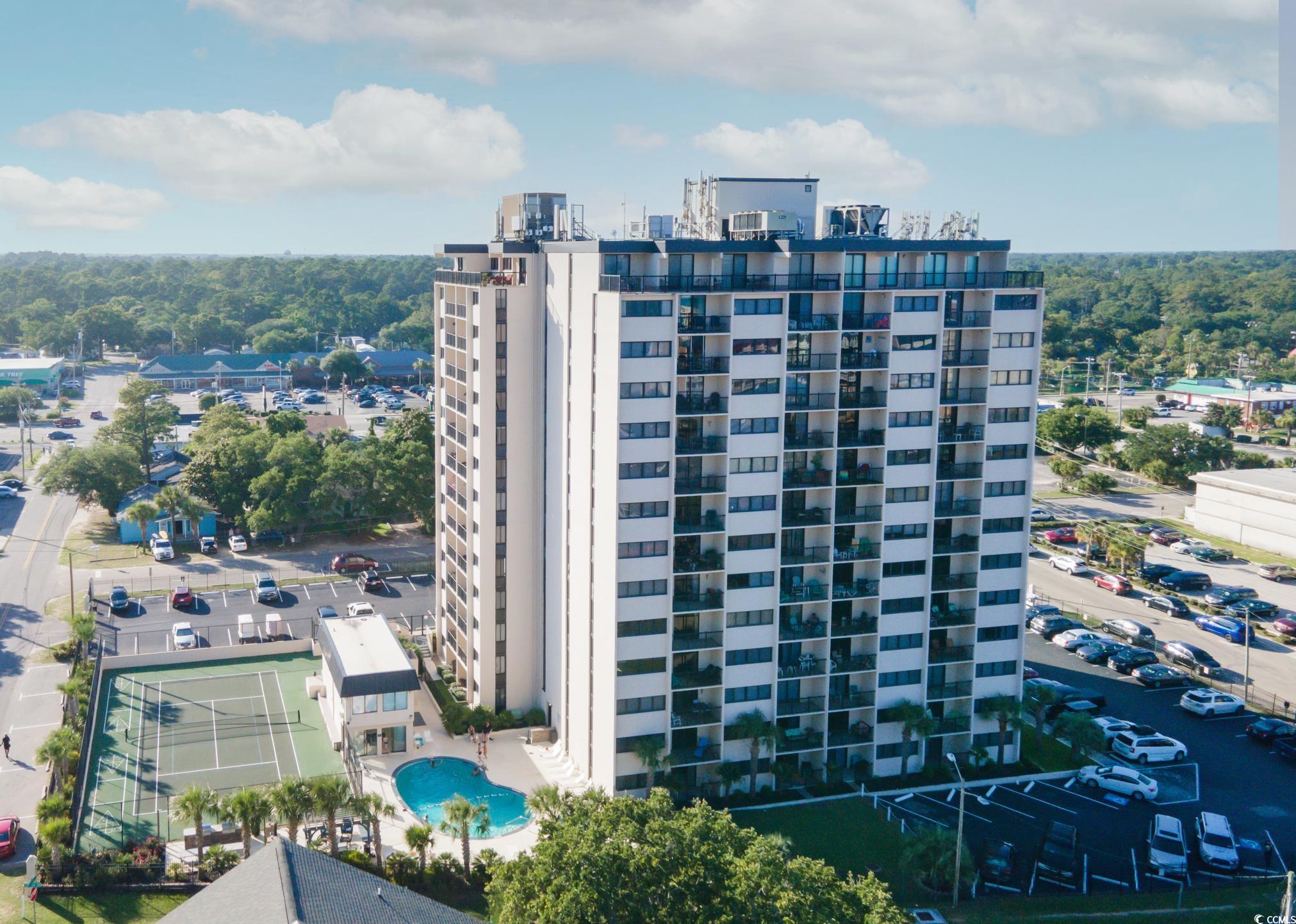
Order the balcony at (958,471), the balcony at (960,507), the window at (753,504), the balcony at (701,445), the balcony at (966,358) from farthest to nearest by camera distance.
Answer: the balcony at (960,507), the balcony at (958,471), the balcony at (966,358), the window at (753,504), the balcony at (701,445)

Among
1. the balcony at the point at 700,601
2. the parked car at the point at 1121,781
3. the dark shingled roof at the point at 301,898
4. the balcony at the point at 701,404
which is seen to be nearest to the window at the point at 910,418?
the balcony at the point at 701,404

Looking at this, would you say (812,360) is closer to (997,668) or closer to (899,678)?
(899,678)

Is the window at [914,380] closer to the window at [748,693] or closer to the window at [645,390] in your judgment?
the window at [645,390]

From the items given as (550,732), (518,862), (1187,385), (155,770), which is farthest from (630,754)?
(1187,385)

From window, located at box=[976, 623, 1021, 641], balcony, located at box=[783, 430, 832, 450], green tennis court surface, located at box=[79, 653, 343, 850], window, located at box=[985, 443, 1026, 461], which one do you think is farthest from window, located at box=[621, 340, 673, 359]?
green tennis court surface, located at box=[79, 653, 343, 850]

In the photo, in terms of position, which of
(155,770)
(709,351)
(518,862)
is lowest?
(155,770)

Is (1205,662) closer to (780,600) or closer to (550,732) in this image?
(780,600)

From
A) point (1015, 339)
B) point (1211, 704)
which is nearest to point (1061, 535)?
point (1211, 704)
